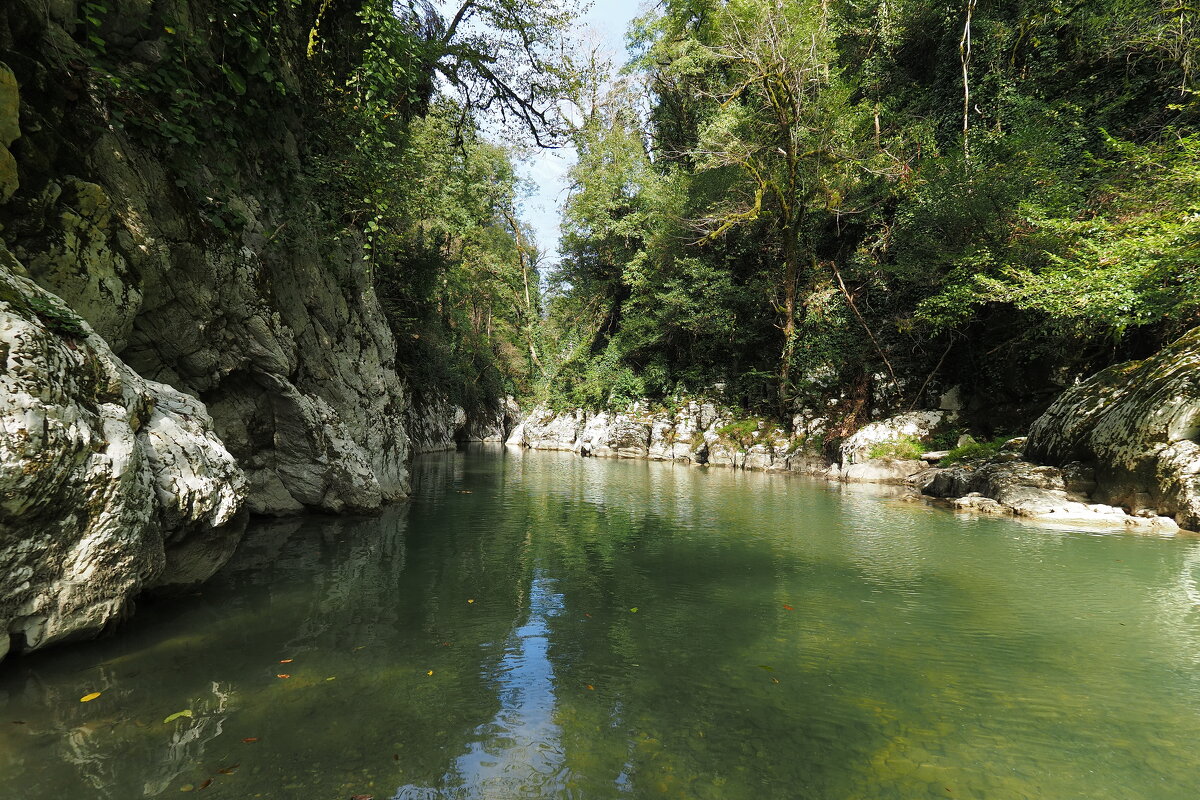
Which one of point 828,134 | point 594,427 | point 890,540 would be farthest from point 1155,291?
point 594,427

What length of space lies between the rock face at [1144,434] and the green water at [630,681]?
2803 millimetres

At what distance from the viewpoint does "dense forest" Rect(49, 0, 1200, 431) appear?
30.3 feet

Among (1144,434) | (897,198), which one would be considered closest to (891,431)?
(1144,434)

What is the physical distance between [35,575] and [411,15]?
45.6 ft

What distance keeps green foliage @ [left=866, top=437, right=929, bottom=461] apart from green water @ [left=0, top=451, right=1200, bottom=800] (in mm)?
9110

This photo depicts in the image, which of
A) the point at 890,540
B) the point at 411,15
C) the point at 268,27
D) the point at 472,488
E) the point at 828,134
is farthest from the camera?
the point at 828,134

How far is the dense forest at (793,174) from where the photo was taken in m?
9.25

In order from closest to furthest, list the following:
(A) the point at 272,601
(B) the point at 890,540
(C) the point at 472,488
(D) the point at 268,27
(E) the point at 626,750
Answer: (E) the point at 626,750
(A) the point at 272,601
(D) the point at 268,27
(B) the point at 890,540
(C) the point at 472,488

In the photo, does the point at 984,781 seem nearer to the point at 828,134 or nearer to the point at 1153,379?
the point at 1153,379

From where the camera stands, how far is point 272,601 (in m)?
5.27

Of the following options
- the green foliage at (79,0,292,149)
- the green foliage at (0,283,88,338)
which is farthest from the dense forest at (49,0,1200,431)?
the green foliage at (0,283,88,338)

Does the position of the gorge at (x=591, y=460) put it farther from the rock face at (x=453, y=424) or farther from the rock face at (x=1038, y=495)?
the rock face at (x=453, y=424)

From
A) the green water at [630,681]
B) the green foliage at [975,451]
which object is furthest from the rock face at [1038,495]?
the green water at [630,681]

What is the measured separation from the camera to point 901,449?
16.7m
